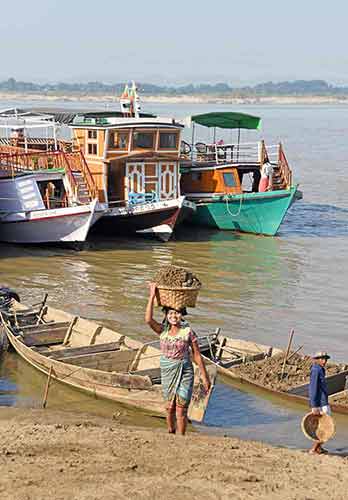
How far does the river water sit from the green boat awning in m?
4.16

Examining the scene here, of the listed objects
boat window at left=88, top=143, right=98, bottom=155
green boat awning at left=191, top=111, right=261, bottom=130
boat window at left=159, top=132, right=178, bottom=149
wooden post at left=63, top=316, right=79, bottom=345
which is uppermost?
green boat awning at left=191, top=111, right=261, bottom=130

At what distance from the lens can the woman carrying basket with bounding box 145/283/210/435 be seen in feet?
28.0

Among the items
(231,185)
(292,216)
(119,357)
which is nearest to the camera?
(119,357)

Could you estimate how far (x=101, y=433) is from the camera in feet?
28.1

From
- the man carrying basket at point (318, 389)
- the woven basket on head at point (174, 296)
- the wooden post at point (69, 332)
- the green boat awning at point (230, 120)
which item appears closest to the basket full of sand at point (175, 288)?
the woven basket on head at point (174, 296)

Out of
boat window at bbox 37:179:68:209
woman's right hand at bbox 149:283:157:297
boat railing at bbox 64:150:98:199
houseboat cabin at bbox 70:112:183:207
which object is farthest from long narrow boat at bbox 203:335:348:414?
boat window at bbox 37:179:68:209

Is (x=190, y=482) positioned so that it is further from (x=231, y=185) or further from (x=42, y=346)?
(x=231, y=185)

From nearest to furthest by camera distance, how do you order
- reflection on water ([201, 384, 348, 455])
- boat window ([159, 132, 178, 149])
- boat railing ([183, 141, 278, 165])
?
reflection on water ([201, 384, 348, 455])
boat window ([159, 132, 178, 149])
boat railing ([183, 141, 278, 165])

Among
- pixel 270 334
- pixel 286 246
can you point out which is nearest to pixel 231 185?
pixel 286 246

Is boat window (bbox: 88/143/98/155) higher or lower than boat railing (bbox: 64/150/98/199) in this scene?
higher

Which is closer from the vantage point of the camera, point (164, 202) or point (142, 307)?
point (142, 307)

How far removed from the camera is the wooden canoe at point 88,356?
1128 cm

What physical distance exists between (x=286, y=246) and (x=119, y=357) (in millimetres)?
15351

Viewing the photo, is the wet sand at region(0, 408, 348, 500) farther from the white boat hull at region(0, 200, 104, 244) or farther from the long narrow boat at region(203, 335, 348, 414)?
the white boat hull at region(0, 200, 104, 244)
